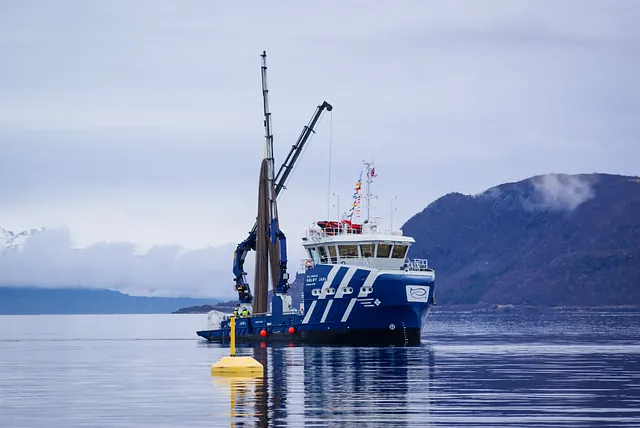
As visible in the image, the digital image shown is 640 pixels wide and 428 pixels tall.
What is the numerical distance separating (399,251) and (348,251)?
3441 mm

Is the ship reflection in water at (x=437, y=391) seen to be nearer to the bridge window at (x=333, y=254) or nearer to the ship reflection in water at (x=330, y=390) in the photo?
the ship reflection in water at (x=330, y=390)

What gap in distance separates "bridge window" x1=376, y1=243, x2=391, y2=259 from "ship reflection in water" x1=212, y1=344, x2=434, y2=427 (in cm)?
1412

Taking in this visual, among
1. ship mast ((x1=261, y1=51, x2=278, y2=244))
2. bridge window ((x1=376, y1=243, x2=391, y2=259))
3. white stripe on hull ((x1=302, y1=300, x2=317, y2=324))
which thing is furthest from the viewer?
ship mast ((x1=261, y1=51, x2=278, y2=244))

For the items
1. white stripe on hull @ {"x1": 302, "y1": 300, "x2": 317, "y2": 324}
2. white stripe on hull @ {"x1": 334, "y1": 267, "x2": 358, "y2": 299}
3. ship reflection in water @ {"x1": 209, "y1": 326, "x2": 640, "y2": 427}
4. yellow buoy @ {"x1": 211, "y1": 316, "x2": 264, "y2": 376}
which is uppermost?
white stripe on hull @ {"x1": 334, "y1": 267, "x2": 358, "y2": 299}

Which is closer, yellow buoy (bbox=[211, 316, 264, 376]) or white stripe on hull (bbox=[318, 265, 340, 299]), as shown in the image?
yellow buoy (bbox=[211, 316, 264, 376])

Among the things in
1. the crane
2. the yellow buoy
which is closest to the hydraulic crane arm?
the crane

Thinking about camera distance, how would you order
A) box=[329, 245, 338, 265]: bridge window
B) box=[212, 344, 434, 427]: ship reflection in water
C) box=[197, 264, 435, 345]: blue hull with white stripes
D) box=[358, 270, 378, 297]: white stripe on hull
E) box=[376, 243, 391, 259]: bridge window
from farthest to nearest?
box=[329, 245, 338, 265]: bridge window, box=[376, 243, 391, 259]: bridge window, box=[197, 264, 435, 345]: blue hull with white stripes, box=[358, 270, 378, 297]: white stripe on hull, box=[212, 344, 434, 427]: ship reflection in water

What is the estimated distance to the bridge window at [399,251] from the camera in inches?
3103

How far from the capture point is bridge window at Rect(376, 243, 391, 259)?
7800 cm

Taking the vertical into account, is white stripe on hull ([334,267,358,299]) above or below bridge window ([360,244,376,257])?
below

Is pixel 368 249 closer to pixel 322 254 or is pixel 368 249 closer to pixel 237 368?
pixel 322 254

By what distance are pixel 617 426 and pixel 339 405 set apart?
875 centimetres

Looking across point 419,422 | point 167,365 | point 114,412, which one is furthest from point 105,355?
point 419,422

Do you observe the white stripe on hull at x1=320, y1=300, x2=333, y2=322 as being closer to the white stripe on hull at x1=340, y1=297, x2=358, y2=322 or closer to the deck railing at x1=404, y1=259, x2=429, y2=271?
the white stripe on hull at x1=340, y1=297, x2=358, y2=322
